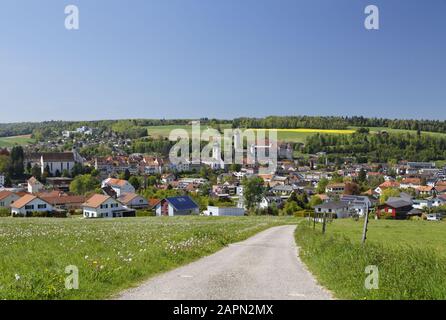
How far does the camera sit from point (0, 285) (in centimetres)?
1070

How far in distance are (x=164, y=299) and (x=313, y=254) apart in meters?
10.0

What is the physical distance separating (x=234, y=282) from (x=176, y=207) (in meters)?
80.9

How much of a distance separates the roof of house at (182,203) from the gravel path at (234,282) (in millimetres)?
75682

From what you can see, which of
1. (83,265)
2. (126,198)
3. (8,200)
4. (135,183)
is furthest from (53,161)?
(83,265)

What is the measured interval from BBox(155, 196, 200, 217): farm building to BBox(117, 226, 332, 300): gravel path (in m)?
75.2

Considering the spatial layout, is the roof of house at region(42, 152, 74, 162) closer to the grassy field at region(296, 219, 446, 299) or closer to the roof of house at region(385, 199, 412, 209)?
the roof of house at region(385, 199, 412, 209)

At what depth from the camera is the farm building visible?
92688mm

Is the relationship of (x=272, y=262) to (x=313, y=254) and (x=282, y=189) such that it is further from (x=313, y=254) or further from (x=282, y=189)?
(x=282, y=189)

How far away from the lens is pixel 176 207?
92.6 meters

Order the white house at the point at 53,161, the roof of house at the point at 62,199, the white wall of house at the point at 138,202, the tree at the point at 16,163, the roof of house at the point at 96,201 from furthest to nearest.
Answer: the white house at the point at 53,161
the tree at the point at 16,163
the white wall of house at the point at 138,202
the roof of house at the point at 62,199
the roof of house at the point at 96,201

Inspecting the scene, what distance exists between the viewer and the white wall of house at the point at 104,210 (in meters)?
87.6

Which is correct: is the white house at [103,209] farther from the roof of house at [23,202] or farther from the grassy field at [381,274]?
the grassy field at [381,274]

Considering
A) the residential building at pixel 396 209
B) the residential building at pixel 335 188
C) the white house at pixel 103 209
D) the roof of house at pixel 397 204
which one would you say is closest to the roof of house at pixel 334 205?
the residential building at pixel 396 209

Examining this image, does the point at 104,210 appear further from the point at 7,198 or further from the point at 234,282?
the point at 234,282
